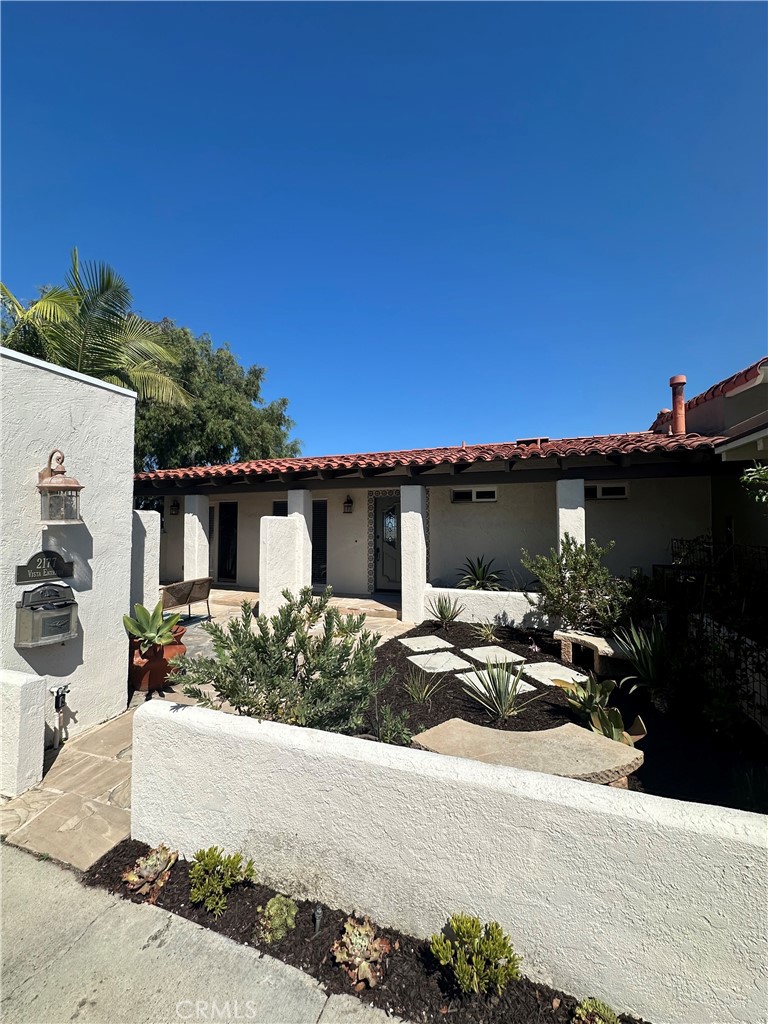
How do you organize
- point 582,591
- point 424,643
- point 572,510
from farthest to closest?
point 572,510, point 424,643, point 582,591

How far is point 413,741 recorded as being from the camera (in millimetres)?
3305

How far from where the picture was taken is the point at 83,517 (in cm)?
454

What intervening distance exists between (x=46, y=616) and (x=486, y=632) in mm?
6265

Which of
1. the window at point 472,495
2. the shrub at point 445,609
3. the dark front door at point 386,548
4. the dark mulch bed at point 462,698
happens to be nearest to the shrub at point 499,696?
the dark mulch bed at point 462,698

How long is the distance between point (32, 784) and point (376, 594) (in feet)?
27.7

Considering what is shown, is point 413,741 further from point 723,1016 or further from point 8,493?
point 8,493

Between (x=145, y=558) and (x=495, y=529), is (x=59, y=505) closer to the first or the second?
(x=145, y=558)

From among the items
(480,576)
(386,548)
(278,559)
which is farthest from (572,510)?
(278,559)

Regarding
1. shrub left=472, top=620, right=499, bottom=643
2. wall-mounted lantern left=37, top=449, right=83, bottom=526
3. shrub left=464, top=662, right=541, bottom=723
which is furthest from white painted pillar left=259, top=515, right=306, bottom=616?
shrub left=464, top=662, right=541, bottom=723

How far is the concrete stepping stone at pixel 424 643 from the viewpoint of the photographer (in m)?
7.07

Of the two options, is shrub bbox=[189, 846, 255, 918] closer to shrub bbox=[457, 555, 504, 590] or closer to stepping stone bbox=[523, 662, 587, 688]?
stepping stone bbox=[523, 662, 587, 688]

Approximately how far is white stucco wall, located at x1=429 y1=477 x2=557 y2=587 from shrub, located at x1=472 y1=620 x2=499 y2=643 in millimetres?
2097

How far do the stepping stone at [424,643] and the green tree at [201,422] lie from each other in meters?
13.4

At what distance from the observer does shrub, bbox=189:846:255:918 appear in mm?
2418
